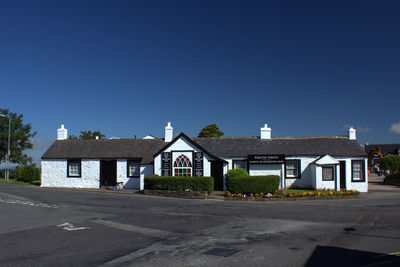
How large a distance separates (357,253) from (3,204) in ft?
58.4

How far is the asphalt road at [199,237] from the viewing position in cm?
792

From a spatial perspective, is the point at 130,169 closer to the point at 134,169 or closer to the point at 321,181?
the point at 134,169

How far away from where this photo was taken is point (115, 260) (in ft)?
25.9

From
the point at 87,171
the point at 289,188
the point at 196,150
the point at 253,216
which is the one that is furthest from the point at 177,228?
the point at 87,171

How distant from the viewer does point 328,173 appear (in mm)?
27188

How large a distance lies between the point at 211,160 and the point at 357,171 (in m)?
11.9

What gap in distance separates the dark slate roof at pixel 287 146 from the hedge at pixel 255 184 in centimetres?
628

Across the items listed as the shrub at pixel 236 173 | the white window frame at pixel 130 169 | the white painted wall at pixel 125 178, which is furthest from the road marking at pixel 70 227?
the white window frame at pixel 130 169

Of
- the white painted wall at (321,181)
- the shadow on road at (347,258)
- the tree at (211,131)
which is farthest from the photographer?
the tree at (211,131)

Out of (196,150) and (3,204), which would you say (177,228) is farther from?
(196,150)

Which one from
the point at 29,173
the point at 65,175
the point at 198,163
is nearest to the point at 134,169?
the point at 198,163

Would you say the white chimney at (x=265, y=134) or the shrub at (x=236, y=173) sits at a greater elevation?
the white chimney at (x=265, y=134)

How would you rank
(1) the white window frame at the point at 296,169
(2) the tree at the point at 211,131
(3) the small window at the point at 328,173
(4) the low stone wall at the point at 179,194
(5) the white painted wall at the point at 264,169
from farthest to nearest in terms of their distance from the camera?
(2) the tree at the point at 211,131 → (1) the white window frame at the point at 296,169 → (5) the white painted wall at the point at 264,169 → (3) the small window at the point at 328,173 → (4) the low stone wall at the point at 179,194

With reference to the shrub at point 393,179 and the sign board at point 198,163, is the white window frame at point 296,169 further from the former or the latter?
the shrub at point 393,179
